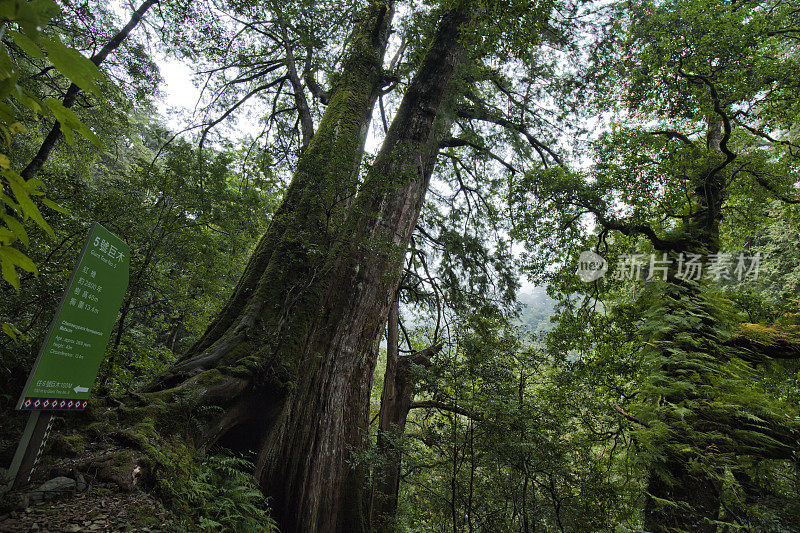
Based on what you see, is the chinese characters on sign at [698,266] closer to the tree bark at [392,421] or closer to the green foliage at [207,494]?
the tree bark at [392,421]

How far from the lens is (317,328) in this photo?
4422 mm

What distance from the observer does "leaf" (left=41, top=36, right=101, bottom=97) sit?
2.36ft

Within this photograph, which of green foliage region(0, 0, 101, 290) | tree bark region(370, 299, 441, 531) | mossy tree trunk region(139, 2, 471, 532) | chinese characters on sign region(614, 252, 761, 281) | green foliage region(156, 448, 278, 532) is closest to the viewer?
green foliage region(0, 0, 101, 290)

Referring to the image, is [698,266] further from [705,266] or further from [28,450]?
[28,450]

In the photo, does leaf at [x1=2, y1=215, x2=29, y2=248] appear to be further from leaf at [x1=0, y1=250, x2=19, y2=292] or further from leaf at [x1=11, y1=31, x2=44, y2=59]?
leaf at [x1=11, y1=31, x2=44, y2=59]

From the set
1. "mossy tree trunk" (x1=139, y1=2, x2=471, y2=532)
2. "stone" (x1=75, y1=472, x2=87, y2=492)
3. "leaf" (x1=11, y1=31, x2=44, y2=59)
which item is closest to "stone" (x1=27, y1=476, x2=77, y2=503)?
"stone" (x1=75, y1=472, x2=87, y2=492)

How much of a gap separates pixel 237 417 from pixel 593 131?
7.91 meters

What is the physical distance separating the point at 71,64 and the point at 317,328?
152 inches

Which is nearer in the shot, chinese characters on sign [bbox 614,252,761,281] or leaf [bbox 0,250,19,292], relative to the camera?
leaf [bbox 0,250,19,292]

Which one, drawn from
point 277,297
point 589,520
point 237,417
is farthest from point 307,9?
point 589,520

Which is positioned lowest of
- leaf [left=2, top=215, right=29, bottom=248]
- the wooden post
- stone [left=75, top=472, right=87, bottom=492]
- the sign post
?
stone [left=75, top=472, right=87, bottom=492]

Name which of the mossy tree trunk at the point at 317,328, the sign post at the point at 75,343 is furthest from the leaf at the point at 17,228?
the mossy tree trunk at the point at 317,328

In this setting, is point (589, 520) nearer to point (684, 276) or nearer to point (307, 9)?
point (684, 276)

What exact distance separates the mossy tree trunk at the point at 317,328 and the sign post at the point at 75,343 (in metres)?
0.93
